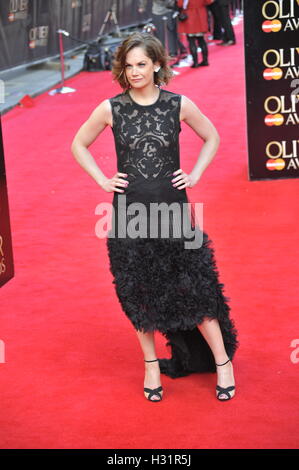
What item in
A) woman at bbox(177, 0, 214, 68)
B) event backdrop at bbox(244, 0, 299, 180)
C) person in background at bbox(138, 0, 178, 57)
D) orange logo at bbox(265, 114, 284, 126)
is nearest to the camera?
event backdrop at bbox(244, 0, 299, 180)

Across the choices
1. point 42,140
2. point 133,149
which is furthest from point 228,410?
point 42,140

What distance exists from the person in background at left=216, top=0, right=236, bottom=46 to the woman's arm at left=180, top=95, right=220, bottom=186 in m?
15.1

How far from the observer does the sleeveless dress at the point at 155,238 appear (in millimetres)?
3938

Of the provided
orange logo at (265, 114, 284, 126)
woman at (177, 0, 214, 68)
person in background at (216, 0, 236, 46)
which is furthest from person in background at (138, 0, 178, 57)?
orange logo at (265, 114, 284, 126)

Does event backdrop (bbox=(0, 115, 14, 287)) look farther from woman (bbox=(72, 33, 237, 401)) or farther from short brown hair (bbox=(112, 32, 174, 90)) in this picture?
short brown hair (bbox=(112, 32, 174, 90))

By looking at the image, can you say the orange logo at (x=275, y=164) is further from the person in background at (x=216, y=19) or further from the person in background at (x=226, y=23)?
the person in background at (x=216, y=19)

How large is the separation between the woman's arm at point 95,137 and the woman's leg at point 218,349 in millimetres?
783

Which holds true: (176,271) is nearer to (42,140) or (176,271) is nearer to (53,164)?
(53,164)

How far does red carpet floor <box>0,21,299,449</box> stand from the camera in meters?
3.90

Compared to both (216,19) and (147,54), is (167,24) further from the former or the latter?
(147,54)

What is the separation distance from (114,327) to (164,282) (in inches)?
46.2

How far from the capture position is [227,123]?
35.3 ft

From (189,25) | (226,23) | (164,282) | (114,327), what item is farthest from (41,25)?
(164,282)

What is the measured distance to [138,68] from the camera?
12.8ft
